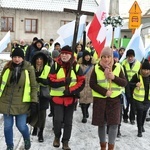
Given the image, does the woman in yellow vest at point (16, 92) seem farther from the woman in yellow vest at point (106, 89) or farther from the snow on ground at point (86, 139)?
the woman in yellow vest at point (106, 89)

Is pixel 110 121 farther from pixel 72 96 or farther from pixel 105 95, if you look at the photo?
pixel 72 96

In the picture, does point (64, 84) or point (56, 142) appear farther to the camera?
point (56, 142)

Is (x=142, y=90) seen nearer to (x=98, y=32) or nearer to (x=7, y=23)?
(x=98, y=32)

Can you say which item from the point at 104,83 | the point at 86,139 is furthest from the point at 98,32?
the point at 86,139

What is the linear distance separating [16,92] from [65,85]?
804 mm

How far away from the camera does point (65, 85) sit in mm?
5805

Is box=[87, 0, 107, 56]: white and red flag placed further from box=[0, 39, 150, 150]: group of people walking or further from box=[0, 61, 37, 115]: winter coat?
box=[0, 61, 37, 115]: winter coat

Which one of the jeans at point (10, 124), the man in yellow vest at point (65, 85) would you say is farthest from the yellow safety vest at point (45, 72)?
the jeans at point (10, 124)

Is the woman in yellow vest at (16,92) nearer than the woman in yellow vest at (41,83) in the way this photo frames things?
Yes

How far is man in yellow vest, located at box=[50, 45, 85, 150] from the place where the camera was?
5.82 metres

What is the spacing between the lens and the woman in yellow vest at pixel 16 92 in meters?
5.46

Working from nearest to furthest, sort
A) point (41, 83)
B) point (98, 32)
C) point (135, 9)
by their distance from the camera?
point (41, 83), point (98, 32), point (135, 9)

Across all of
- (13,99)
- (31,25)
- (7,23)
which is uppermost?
(7,23)

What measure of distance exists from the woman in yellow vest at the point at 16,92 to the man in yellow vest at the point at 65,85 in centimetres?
44
